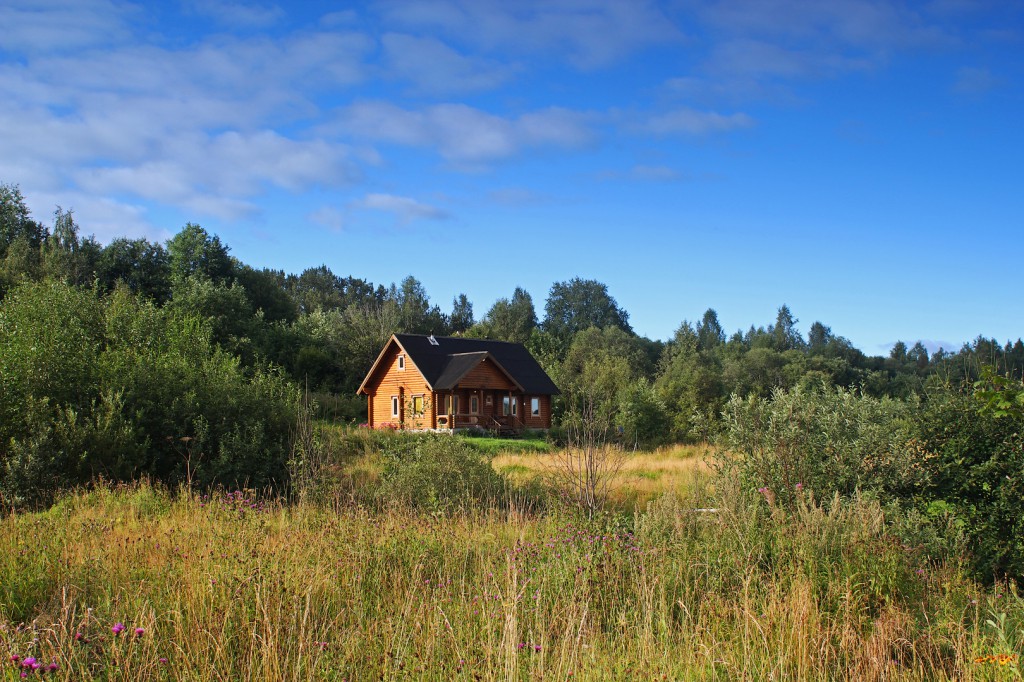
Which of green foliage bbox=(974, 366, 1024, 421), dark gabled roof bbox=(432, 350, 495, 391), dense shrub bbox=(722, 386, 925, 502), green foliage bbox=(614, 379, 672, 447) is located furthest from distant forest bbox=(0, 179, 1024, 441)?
green foliage bbox=(974, 366, 1024, 421)

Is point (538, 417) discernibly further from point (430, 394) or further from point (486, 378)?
point (430, 394)

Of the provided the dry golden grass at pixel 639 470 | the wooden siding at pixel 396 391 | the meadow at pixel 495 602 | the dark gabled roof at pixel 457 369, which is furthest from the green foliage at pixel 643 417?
the meadow at pixel 495 602

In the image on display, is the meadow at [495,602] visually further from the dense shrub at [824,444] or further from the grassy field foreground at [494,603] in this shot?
the dense shrub at [824,444]

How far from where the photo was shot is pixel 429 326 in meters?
72.9

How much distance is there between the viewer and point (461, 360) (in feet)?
125

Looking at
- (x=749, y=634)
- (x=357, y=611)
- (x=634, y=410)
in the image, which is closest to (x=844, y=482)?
(x=749, y=634)

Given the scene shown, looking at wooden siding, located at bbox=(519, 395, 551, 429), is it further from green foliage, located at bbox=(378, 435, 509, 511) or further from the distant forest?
green foliage, located at bbox=(378, 435, 509, 511)

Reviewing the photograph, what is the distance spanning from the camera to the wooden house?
3669cm

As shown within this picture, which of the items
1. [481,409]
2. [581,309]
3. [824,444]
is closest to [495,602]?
[824,444]

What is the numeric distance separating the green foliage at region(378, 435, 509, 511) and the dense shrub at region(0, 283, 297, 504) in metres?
3.20

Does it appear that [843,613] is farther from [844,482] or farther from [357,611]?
[844,482]

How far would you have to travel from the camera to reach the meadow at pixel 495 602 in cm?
421

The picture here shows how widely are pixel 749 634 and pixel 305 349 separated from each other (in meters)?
41.4

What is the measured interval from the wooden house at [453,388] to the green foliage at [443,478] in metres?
20.4
